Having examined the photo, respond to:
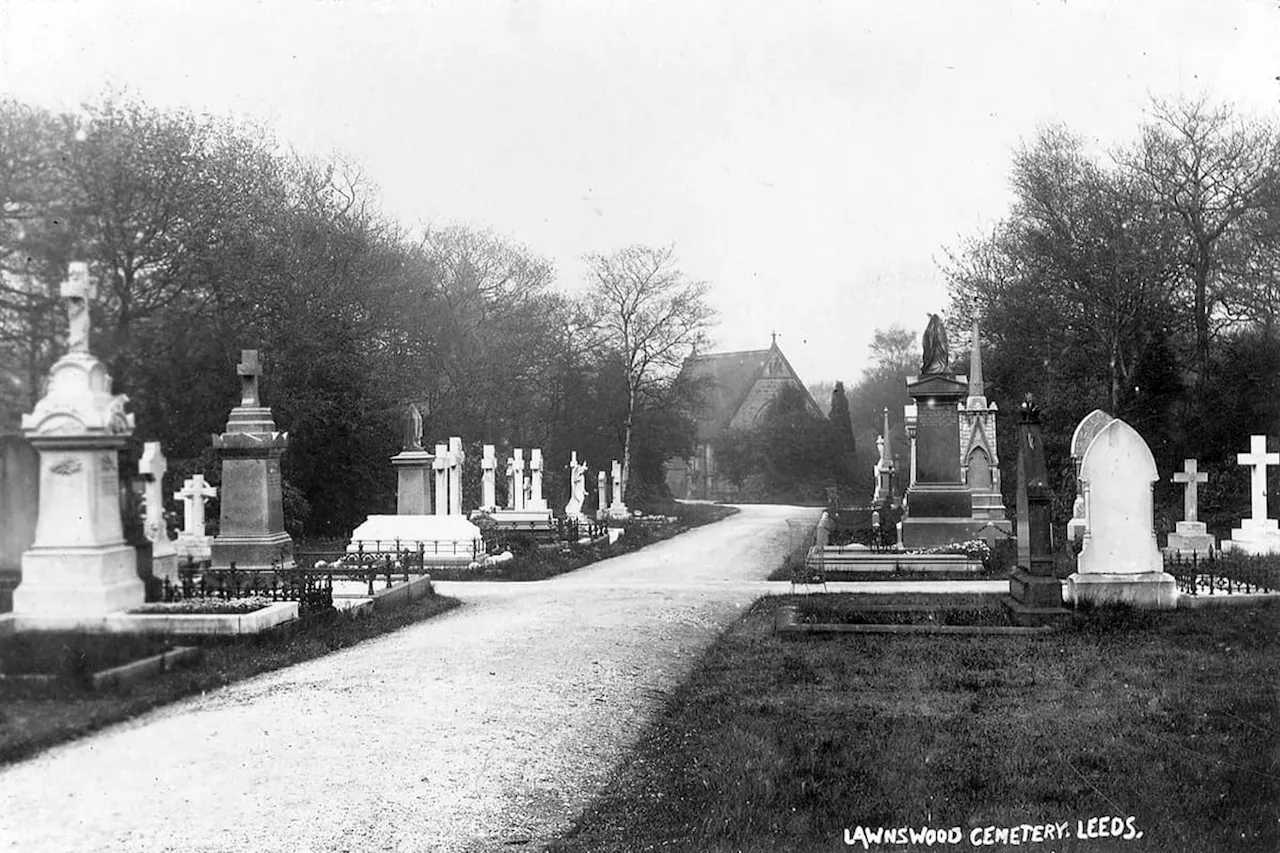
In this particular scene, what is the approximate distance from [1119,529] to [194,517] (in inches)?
579

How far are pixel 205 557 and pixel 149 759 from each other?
38.0 ft

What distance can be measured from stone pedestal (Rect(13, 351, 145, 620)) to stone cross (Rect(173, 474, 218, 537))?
8.04m

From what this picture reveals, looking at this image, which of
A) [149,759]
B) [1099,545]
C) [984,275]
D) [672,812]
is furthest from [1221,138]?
[149,759]

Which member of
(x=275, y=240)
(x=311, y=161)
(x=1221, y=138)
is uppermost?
(x=1221, y=138)

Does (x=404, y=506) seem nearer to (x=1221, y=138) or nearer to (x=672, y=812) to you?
(x=672, y=812)

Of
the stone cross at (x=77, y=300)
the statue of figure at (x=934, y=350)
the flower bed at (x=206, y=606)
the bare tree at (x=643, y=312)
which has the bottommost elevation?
the flower bed at (x=206, y=606)

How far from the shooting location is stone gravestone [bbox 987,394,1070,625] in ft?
35.0

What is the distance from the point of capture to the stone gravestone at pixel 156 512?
11.4m

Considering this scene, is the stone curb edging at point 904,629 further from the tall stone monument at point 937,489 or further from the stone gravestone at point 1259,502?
the tall stone monument at point 937,489

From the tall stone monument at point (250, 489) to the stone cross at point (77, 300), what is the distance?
26.8ft

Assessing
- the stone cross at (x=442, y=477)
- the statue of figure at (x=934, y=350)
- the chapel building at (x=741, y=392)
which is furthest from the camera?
the chapel building at (x=741, y=392)

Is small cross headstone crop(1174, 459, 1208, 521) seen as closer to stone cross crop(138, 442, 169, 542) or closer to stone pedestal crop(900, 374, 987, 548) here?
stone pedestal crop(900, 374, 987, 548)

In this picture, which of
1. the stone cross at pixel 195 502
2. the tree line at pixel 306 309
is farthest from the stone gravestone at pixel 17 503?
the stone cross at pixel 195 502

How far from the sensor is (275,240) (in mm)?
11602
